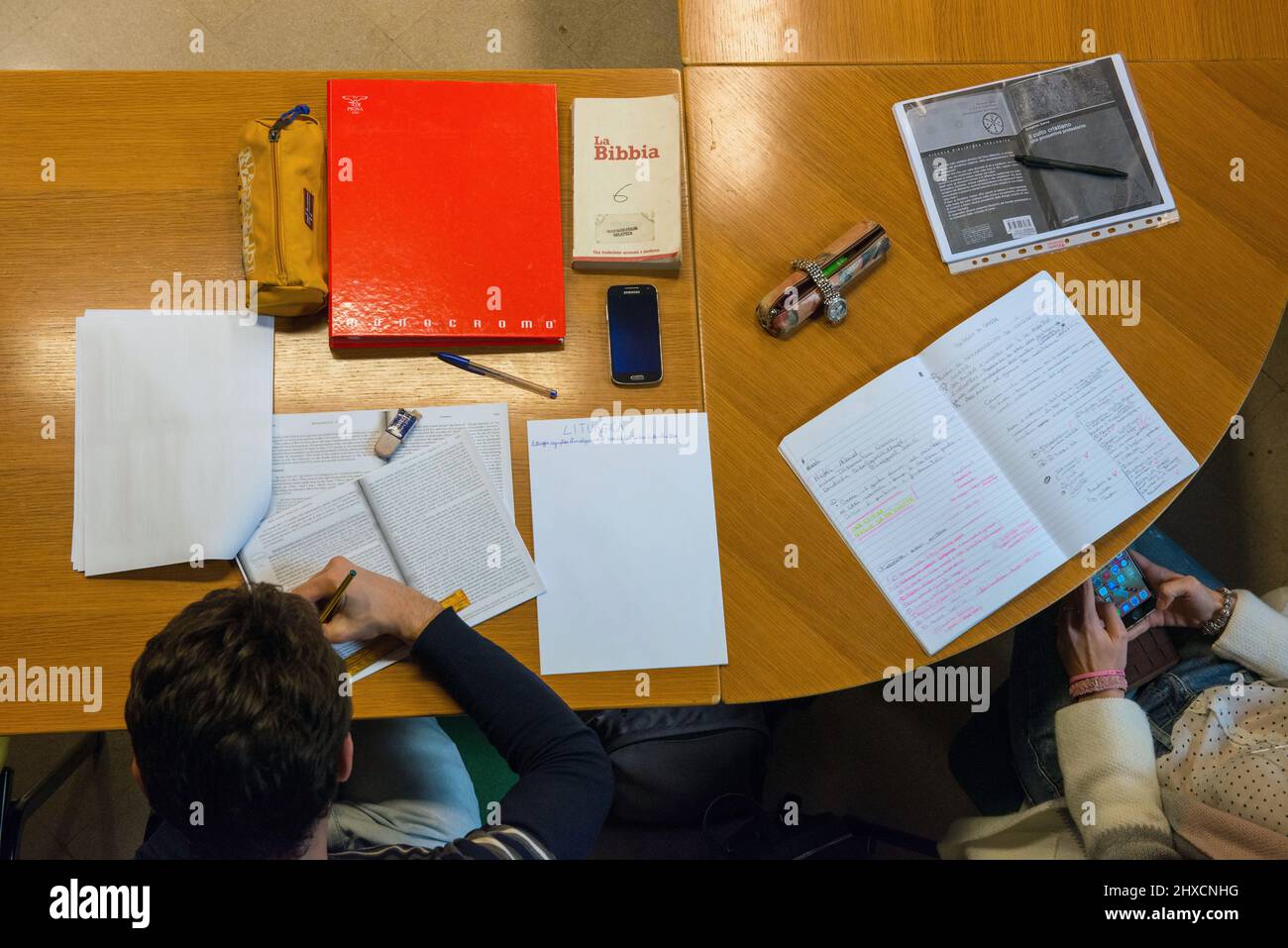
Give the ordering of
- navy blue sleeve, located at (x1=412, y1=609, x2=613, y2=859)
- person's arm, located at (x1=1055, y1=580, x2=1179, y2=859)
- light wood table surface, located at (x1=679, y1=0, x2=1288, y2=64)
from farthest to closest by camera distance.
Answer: light wood table surface, located at (x1=679, y1=0, x2=1288, y2=64) < person's arm, located at (x1=1055, y1=580, x2=1179, y2=859) < navy blue sleeve, located at (x1=412, y1=609, x2=613, y2=859)

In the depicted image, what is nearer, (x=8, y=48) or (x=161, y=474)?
(x=161, y=474)

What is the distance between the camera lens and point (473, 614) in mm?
1156

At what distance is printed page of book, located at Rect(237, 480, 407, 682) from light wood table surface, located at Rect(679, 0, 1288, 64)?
79cm

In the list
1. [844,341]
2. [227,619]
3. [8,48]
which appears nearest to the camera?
[227,619]

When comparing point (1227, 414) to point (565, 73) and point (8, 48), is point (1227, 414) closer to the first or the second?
point (565, 73)

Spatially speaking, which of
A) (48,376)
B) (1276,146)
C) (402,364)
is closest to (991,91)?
(1276,146)

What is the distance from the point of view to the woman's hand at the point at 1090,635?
1.34 meters

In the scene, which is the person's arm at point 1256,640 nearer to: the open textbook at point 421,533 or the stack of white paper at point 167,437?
the open textbook at point 421,533

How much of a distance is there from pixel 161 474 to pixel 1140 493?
1274mm

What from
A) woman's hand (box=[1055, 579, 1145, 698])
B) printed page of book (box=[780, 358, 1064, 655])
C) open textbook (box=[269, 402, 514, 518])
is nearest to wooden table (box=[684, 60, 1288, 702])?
printed page of book (box=[780, 358, 1064, 655])

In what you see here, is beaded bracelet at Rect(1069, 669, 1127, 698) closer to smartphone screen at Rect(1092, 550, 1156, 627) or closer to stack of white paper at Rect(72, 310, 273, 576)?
smartphone screen at Rect(1092, 550, 1156, 627)

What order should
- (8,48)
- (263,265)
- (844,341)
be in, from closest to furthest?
(263,265)
(844,341)
(8,48)

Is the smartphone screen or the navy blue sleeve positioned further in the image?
the smartphone screen

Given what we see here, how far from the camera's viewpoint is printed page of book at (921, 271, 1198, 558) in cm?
123
